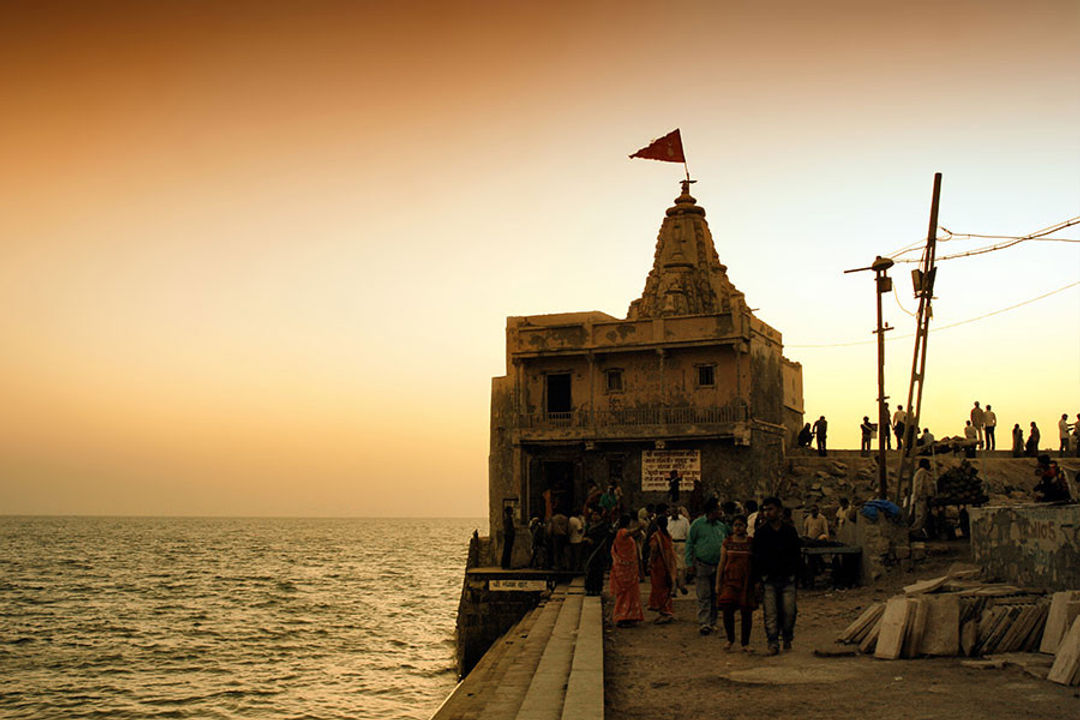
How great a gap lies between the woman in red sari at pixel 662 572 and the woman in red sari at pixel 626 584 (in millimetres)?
275

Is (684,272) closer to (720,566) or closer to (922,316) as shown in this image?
(922,316)

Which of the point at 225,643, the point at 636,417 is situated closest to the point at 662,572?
the point at 636,417

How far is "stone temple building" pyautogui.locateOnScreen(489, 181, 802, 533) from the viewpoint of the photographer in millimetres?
31422

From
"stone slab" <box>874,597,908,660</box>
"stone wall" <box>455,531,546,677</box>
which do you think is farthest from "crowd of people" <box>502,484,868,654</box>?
"stone wall" <box>455,531,546,677</box>

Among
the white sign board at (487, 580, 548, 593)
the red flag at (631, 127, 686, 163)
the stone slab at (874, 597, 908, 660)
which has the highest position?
the red flag at (631, 127, 686, 163)

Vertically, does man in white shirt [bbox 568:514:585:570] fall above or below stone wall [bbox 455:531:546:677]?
above

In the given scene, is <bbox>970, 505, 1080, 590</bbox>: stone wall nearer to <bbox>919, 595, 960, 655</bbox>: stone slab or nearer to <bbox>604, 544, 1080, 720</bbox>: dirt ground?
<bbox>919, 595, 960, 655</bbox>: stone slab

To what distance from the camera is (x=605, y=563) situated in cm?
2366

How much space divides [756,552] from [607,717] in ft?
11.9

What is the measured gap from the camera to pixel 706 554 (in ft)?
44.2

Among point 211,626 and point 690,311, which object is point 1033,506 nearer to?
point 690,311

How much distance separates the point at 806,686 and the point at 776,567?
2.21 m

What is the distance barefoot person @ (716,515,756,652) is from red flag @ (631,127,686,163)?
86.0 ft

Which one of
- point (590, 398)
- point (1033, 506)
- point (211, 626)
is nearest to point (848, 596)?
point (1033, 506)
